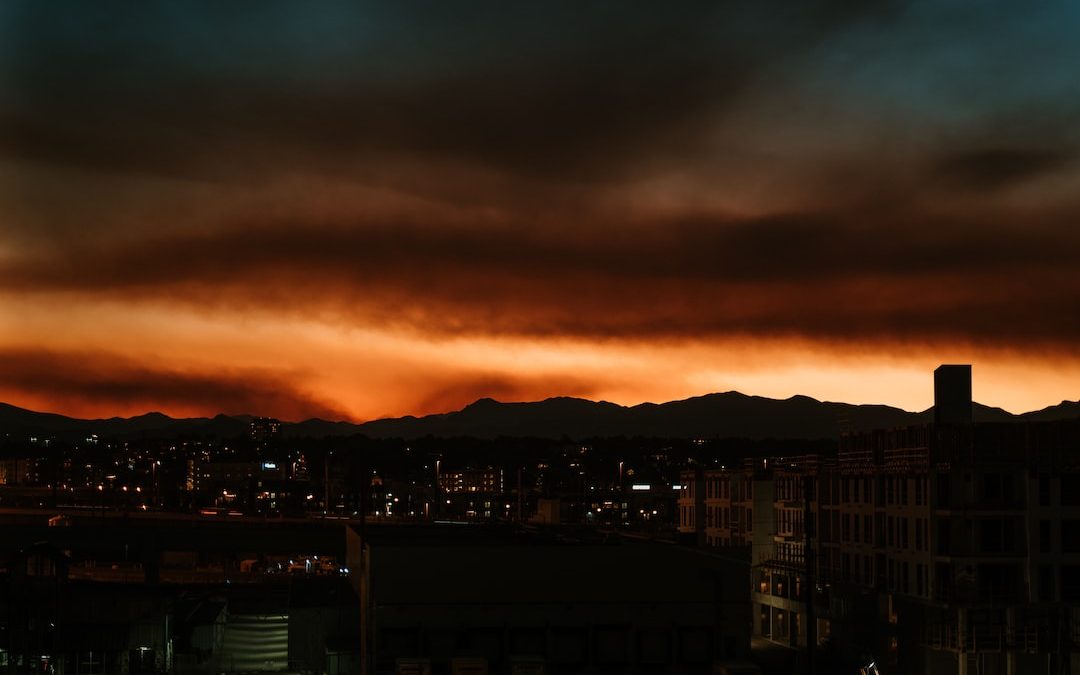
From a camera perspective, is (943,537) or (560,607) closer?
(943,537)

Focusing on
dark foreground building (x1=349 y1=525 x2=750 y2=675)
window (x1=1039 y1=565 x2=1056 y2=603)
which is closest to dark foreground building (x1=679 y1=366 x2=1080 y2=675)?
window (x1=1039 y1=565 x2=1056 y2=603)

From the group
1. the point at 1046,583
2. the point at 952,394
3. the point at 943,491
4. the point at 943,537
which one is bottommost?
the point at 1046,583

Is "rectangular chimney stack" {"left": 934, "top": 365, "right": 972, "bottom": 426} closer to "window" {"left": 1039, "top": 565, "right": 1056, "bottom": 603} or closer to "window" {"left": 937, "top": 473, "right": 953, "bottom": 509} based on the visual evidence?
"window" {"left": 937, "top": 473, "right": 953, "bottom": 509}

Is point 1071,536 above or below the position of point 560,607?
above

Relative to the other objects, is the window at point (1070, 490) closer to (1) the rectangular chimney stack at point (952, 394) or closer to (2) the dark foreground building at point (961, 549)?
(2) the dark foreground building at point (961, 549)

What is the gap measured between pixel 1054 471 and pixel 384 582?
27291mm

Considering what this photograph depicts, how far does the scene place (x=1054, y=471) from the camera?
53.8 m

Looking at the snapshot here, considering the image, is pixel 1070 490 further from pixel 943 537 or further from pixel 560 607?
pixel 560 607

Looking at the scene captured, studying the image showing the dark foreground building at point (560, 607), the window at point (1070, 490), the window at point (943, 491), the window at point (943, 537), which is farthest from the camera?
the window at point (943, 491)

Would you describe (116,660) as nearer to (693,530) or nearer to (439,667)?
(439,667)

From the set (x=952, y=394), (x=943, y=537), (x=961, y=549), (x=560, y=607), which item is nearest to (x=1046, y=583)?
(x=961, y=549)

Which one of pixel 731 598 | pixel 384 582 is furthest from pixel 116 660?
pixel 731 598

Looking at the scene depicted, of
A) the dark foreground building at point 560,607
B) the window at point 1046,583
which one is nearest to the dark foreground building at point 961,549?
the window at point 1046,583

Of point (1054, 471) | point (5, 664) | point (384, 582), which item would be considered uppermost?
point (1054, 471)
